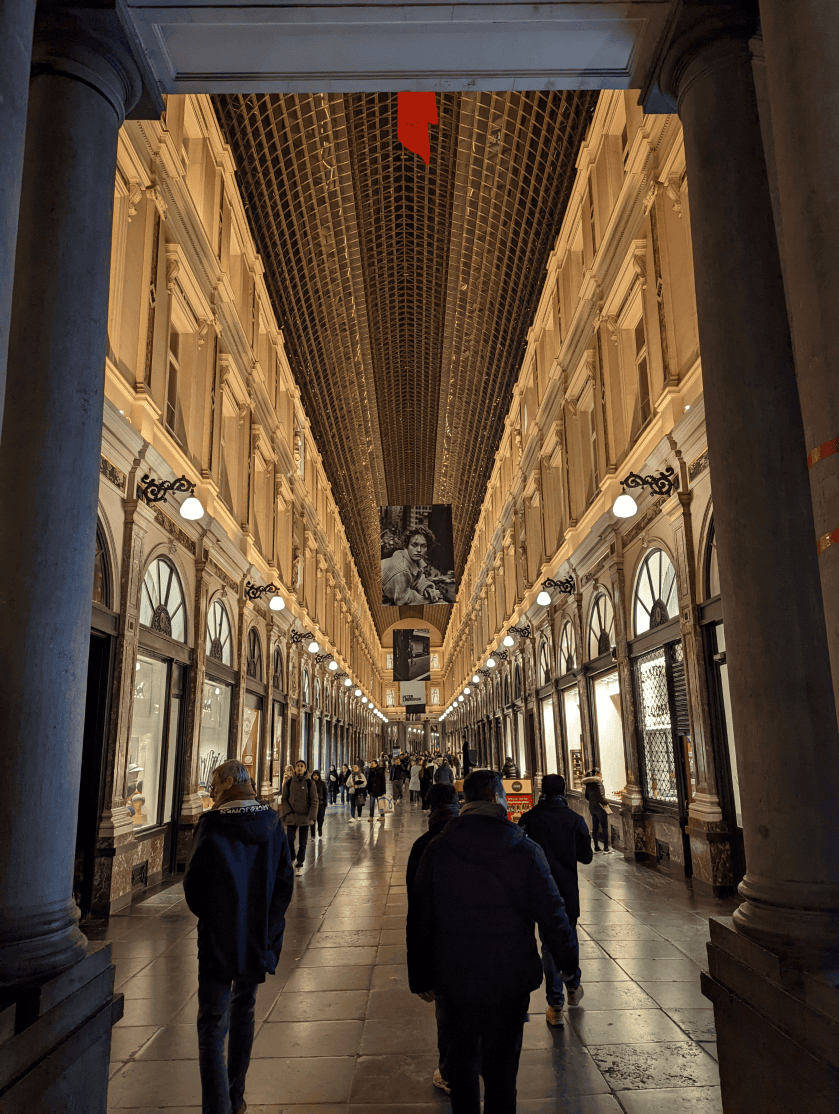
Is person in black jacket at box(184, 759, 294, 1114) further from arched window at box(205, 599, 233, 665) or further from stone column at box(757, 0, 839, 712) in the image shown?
arched window at box(205, 599, 233, 665)

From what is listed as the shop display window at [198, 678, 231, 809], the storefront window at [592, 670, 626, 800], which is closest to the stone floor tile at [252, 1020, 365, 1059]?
the shop display window at [198, 678, 231, 809]

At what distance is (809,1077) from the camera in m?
2.87

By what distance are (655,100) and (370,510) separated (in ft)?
148

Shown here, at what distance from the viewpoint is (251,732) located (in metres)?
18.5

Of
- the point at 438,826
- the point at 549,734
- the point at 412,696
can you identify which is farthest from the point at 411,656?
the point at 438,826

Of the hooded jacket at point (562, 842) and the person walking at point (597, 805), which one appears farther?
the person walking at point (597, 805)

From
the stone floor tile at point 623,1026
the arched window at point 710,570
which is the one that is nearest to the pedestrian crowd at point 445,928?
the stone floor tile at point 623,1026

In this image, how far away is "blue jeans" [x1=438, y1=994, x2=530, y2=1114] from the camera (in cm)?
308

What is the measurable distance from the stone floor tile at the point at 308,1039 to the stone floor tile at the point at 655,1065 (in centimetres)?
152

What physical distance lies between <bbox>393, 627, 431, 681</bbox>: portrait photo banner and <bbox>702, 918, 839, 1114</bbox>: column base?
112 feet

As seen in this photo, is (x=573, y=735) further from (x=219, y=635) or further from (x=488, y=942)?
(x=488, y=942)

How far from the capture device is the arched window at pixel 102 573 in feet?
31.9

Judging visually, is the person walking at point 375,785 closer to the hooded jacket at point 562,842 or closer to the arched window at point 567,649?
the arched window at point 567,649

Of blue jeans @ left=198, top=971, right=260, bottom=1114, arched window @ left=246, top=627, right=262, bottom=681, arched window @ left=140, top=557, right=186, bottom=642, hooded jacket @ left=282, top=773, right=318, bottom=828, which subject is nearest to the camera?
blue jeans @ left=198, top=971, right=260, bottom=1114
